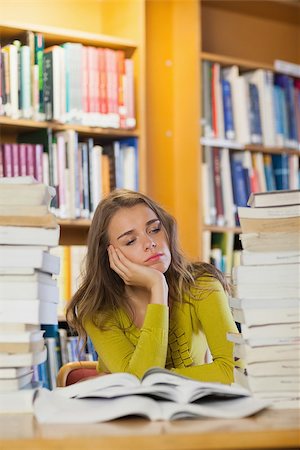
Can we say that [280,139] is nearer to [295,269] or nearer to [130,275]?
[130,275]

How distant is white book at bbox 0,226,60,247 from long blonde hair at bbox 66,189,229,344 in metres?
0.97

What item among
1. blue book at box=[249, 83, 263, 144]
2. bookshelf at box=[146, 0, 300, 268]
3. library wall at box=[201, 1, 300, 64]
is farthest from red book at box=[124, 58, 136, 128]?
library wall at box=[201, 1, 300, 64]

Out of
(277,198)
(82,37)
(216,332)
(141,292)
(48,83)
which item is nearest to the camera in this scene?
(277,198)

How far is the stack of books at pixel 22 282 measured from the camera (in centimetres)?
148

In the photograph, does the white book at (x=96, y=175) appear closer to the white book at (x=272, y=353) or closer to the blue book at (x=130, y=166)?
the blue book at (x=130, y=166)

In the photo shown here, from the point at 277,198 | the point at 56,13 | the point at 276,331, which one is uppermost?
the point at 56,13

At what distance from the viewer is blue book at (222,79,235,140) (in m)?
4.07

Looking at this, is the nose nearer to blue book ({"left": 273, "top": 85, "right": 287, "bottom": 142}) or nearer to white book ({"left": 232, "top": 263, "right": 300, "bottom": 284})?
white book ({"left": 232, "top": 263, "right": 300, "bottom": 284})

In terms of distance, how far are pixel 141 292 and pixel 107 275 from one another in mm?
116

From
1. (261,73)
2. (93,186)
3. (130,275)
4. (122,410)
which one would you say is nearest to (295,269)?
(122,410)

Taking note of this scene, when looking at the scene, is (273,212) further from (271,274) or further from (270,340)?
(270,340)

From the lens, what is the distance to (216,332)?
2406mm

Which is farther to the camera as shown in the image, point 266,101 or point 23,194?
point 266,101

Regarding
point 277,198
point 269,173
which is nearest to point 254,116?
point 269,173
